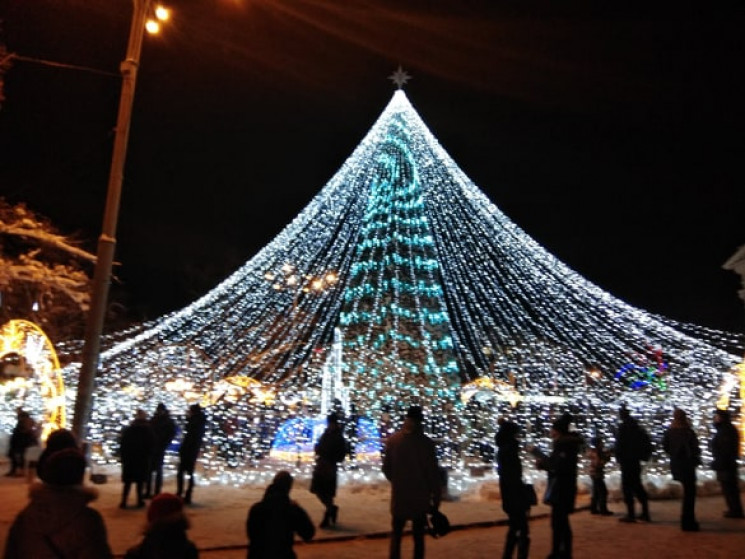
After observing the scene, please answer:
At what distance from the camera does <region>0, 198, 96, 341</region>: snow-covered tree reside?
1544 cm

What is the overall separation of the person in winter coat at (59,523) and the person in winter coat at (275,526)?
96 cm

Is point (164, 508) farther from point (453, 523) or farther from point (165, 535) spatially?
point (453, 523)

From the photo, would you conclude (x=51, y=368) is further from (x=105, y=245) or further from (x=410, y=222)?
(x=410, y=222)

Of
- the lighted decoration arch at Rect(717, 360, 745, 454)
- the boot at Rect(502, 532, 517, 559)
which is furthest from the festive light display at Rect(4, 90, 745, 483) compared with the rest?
the boot at Rect(502, 532, 517, 559)

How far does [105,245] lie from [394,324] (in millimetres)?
11122

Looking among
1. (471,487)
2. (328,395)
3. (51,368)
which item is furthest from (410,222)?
(51,368)

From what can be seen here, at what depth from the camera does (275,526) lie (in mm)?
3984

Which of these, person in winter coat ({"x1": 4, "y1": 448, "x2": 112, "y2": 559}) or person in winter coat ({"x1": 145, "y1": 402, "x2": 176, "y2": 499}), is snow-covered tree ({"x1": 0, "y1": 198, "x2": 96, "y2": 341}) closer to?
person in winter coat ({"x1": 145, "y1": 402, "x2": 176, "y2": 499})

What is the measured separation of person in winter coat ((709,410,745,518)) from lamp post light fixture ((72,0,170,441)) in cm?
876

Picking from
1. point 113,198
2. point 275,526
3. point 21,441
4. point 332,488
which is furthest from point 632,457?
point 21,441

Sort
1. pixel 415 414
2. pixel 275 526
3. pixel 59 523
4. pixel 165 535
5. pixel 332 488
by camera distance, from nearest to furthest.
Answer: pixel 59 523, pixel 165 535, pixel 275 526, pixel 415 414, pixel 332 488

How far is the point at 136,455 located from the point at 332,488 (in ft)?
9.99

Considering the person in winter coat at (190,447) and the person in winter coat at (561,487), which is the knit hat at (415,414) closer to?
the person in winter coat at (561,487)

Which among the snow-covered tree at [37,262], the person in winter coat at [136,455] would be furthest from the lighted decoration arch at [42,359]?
the person in winter coat at [136,455]
